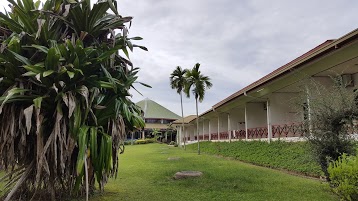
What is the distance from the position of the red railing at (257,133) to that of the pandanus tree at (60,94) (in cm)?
1419

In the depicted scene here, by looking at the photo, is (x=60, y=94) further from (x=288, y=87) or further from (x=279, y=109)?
(x=279, y=109)

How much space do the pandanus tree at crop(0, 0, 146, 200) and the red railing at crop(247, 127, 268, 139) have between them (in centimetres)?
1419

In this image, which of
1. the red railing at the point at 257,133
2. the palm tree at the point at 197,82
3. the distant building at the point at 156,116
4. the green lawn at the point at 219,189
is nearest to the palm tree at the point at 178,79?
the palm tree at the point at 197,82

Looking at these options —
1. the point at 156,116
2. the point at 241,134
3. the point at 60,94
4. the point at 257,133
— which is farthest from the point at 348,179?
the point at 156,116

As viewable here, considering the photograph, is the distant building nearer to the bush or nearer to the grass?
the grass

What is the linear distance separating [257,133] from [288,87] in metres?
4.66

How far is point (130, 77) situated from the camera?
21.0 ft

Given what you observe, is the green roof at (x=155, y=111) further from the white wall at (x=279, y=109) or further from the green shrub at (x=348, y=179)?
the green shrub at (x=348, y=179)

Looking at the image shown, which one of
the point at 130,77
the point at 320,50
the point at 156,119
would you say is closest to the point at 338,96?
the point at 320,50

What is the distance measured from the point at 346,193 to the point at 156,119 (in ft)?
229

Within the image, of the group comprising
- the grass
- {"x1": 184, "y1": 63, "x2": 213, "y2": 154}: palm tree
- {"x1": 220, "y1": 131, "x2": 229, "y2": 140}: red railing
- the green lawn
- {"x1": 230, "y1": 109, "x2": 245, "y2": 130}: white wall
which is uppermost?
{"x1": 184, "y1": 63, "x2": 213, "y2": 154}: palm tree

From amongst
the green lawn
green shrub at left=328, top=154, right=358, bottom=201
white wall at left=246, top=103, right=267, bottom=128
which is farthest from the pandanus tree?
white wall at left=246, top=103, right=267, bottom=128

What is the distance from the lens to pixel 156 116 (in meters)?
74.7

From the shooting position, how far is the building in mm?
9539
